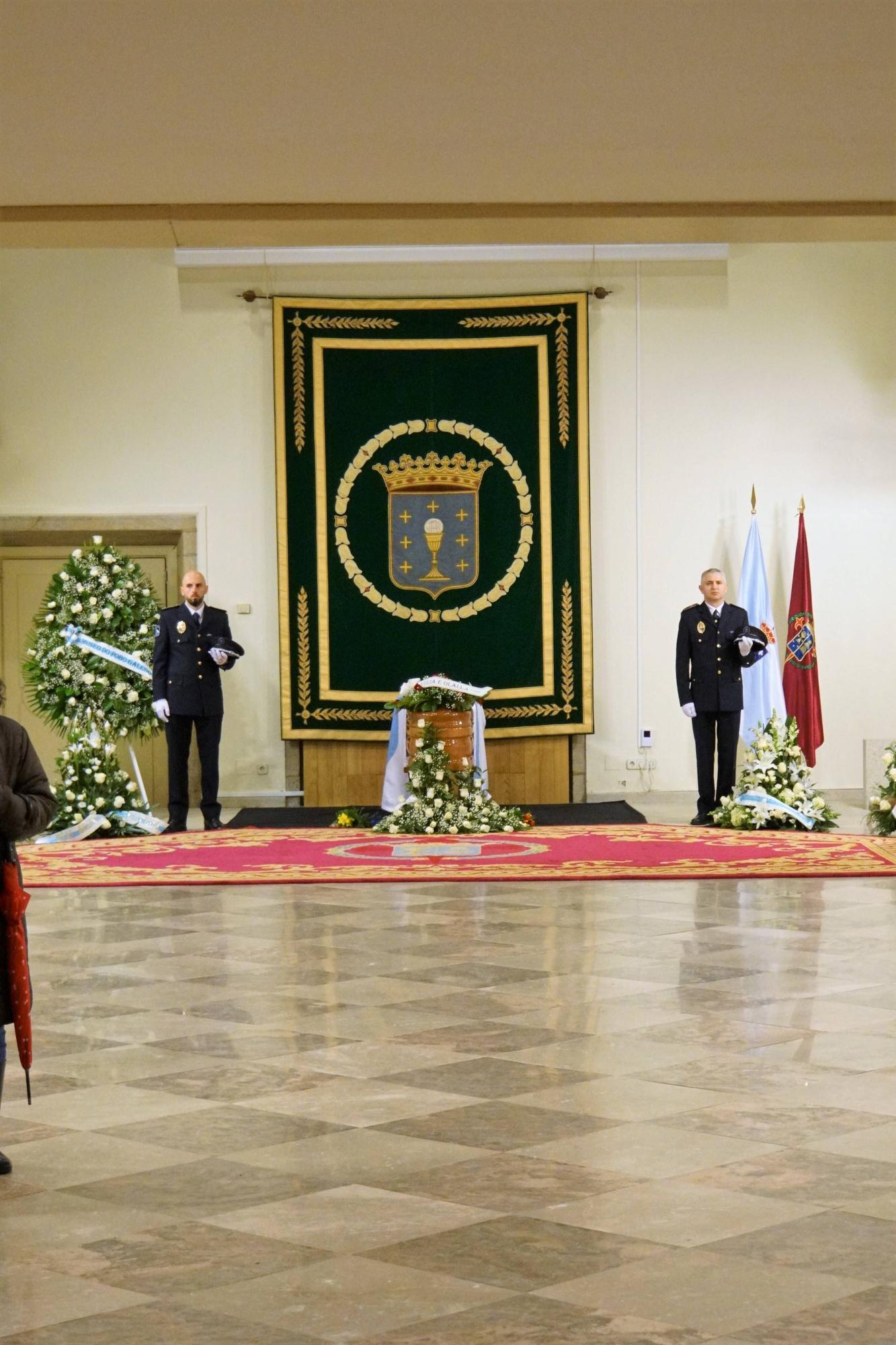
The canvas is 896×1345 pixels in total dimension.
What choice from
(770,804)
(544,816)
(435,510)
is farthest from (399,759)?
(770,804)

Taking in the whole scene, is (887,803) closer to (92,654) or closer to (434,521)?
(434,521)

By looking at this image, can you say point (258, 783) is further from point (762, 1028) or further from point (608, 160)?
point (608, 160)

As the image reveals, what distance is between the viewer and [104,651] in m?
11.4

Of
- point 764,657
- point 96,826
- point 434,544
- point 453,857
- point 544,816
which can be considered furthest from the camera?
point 434,544

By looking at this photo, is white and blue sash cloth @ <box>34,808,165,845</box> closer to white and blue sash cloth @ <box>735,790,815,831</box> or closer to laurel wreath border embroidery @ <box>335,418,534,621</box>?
laurel wreath border embroidery @ <box>335,418,534,621</box>

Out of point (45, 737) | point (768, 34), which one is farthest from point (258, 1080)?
point (45, 737)

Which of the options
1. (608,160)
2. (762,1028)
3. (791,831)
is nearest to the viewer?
(608,160)

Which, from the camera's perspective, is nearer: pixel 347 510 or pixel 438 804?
pixel 438 804

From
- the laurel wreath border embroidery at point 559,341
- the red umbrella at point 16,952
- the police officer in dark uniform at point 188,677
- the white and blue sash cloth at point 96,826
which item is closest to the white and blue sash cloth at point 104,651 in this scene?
the police officer in dark uniform at point 188,677

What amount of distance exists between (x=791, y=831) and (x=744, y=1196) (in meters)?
7.24

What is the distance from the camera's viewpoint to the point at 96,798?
34.9 feet

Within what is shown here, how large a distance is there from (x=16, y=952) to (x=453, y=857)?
19.3 feet

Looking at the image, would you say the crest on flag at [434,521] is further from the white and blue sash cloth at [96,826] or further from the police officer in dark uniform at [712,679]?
the white and blue sash cloth at [96,826]

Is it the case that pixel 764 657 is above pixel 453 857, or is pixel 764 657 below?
above
